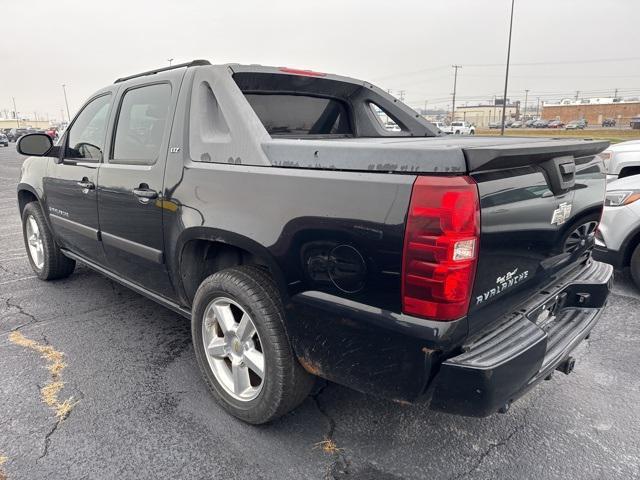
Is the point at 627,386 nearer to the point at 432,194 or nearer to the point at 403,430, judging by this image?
the point at 403,430

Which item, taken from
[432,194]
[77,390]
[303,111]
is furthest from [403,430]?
[303,111]

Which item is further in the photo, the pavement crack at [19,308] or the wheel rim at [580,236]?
the pavement crack at [19,308]

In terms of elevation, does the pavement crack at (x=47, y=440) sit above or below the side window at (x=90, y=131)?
below

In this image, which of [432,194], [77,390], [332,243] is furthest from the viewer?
[77,390]

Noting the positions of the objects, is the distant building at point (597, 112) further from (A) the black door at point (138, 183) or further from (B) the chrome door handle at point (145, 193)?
(B) the chrome door handle at point (145, 193)

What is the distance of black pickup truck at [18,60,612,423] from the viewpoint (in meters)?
1.75

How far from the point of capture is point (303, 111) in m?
3.52

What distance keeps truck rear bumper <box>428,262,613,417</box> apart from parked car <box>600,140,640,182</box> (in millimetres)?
4074

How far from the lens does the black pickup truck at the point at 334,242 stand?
175 centimetres

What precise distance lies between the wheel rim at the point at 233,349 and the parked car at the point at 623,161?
504 centimetres

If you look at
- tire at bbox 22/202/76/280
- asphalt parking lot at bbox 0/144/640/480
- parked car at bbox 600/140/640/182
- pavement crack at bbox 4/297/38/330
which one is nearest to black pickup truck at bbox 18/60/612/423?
asphalt parking lot at bbox 0/144/640/480

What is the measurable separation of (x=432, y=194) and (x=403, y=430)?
146 centimetres

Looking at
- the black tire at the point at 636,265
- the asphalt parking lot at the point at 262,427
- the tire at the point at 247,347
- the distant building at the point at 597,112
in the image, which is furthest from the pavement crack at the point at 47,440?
the distant building at the point at 597,112

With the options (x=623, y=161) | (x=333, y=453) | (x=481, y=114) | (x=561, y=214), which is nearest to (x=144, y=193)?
(x=333, y=453)
